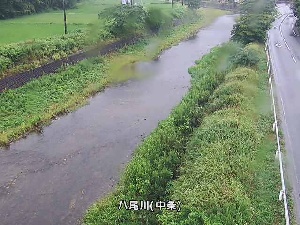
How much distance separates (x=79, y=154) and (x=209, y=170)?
7943mm

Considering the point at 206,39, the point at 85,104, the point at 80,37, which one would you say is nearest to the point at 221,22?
the point at 206,39

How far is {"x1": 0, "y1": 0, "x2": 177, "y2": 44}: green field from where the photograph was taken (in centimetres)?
3594

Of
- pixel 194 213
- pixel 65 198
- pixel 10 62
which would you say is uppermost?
pixel 10 62

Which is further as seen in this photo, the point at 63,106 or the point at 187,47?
the point at 187,47

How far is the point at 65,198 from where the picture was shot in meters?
15.5

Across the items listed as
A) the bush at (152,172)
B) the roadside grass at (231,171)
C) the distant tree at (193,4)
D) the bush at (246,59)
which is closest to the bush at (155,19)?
the distant tree at (193,4)

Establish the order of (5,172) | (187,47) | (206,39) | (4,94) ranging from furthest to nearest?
(206,39) < (187,47) < (4,94) < (5,172)

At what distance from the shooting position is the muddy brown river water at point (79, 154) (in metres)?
15.0

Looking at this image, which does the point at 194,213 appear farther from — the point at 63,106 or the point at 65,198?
the point at 63,106

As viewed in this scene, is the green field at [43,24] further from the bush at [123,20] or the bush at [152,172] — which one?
the bush at [152,172]

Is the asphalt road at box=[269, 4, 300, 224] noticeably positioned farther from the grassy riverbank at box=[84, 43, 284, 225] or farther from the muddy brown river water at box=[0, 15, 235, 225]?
the muddy brown river water at box=[0, 15, 235, 225]

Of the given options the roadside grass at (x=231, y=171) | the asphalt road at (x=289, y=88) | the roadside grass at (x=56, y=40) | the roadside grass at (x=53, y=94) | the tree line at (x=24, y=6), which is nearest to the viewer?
the roadside grass at (x=231, y=171)

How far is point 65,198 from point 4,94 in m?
11.9

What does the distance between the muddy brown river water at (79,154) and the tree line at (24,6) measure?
22.7 m
